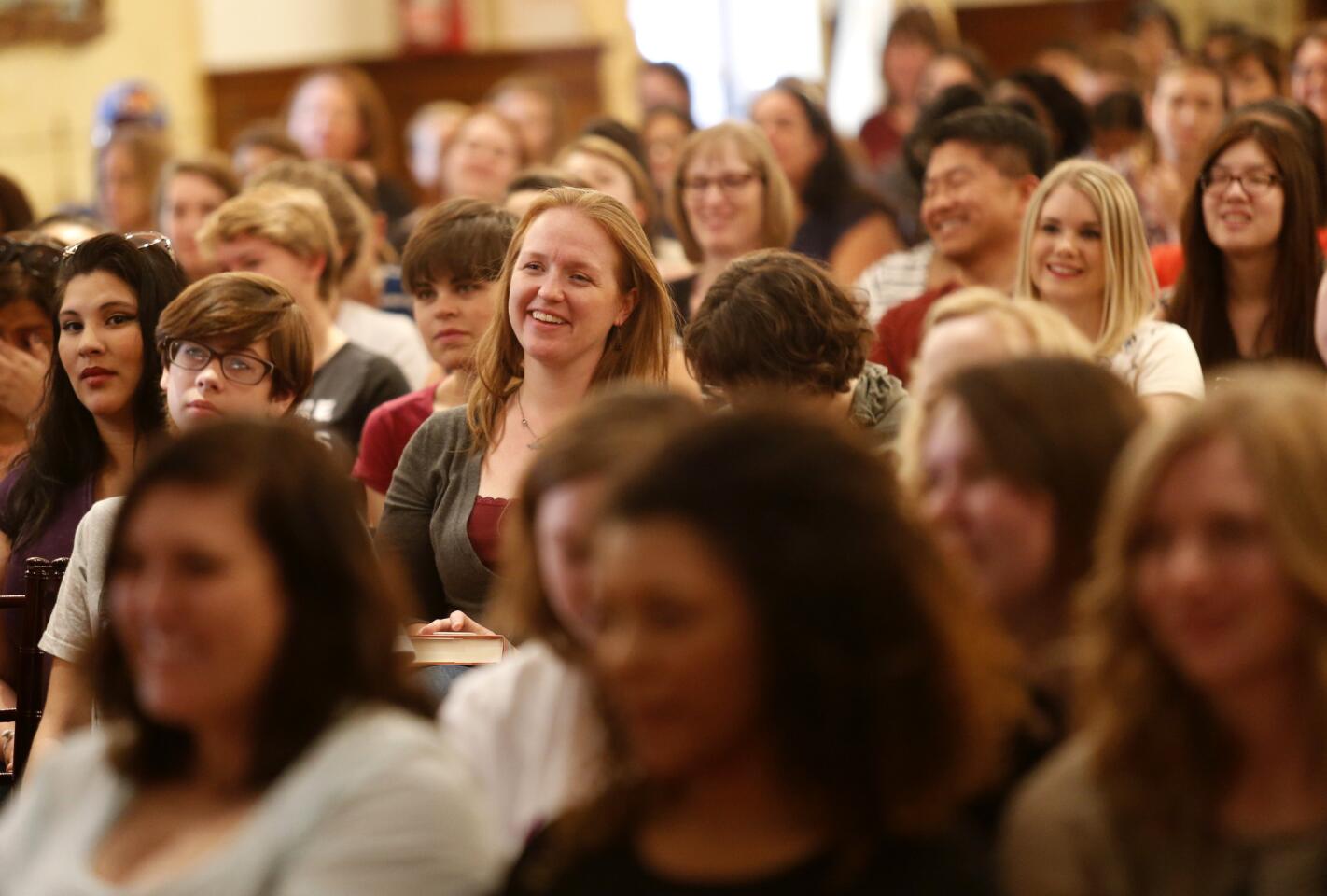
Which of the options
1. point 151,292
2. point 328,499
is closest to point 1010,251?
point 151,292

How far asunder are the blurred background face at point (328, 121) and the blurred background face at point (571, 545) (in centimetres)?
A: 617

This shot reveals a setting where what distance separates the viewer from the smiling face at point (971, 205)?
469 cm

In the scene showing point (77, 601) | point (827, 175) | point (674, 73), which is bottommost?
point (77, 601)

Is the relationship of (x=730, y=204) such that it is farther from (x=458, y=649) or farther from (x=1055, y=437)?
(x=1055, y=437)

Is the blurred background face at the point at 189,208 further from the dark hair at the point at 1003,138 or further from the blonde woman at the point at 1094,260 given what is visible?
the blonde woman at the point at 1094,260

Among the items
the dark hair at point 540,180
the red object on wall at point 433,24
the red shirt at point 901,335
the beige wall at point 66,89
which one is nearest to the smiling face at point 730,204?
the dark hair at point 540,180

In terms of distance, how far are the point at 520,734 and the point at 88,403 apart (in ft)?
5.90

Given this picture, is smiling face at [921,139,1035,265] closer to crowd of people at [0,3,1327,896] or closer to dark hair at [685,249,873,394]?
dark hair at [685,249,873,394]

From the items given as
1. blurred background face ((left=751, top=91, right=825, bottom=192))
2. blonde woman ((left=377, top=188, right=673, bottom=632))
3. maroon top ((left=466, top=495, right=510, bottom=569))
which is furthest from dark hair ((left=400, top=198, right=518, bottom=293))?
blurred background face ((left=751, top=91, right=825, bottom=192))

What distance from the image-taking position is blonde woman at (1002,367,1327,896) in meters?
1.46

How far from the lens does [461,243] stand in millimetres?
4117

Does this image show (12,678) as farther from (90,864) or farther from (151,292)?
(90,864)

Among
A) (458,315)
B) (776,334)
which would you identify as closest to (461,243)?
(458,315)

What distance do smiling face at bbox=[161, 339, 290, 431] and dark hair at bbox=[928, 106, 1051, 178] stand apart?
2.19 metres
